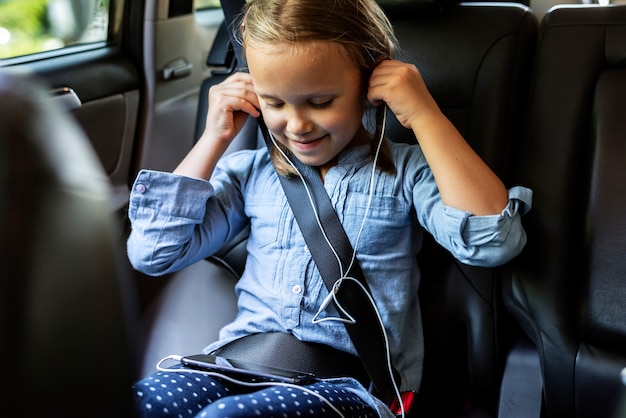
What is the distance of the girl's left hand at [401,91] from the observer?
50.8 inches

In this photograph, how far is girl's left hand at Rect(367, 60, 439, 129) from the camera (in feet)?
4.24

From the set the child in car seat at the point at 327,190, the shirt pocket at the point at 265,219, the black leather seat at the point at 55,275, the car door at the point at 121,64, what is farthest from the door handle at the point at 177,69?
Result: the black leather seat at the point at 55,275

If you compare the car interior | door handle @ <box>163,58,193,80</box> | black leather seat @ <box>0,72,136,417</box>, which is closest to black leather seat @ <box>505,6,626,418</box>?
the car interior

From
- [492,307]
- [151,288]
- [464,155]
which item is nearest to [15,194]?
[464,155]

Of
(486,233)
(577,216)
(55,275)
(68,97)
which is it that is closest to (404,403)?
(486,233)

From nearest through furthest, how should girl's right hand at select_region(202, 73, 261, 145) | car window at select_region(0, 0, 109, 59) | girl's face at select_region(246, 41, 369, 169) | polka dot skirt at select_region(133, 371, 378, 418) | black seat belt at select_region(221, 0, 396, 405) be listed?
polka dot skirt at select_region(133, 371, 378, 418) < girl's face at select_region(246, 41, 369, 169) < black seat belt at select_region(221, 0, 396, 405) < girl's right hand at select_region(202, 73, 261, 145) < car window at select_region(0, 0, 109, 59)

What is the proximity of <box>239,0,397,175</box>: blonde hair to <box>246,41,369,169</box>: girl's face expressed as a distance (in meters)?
0.01

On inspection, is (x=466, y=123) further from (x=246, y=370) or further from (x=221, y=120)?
(x=246, y=370)

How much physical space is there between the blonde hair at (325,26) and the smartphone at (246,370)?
19.3 inches

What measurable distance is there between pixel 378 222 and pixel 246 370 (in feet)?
1.12

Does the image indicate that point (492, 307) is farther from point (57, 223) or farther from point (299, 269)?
point (57, 223)

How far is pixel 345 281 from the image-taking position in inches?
52.4

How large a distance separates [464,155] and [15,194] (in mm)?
845

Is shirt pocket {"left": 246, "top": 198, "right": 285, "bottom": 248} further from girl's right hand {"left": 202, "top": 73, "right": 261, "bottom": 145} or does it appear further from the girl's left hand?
the girl's left hand
